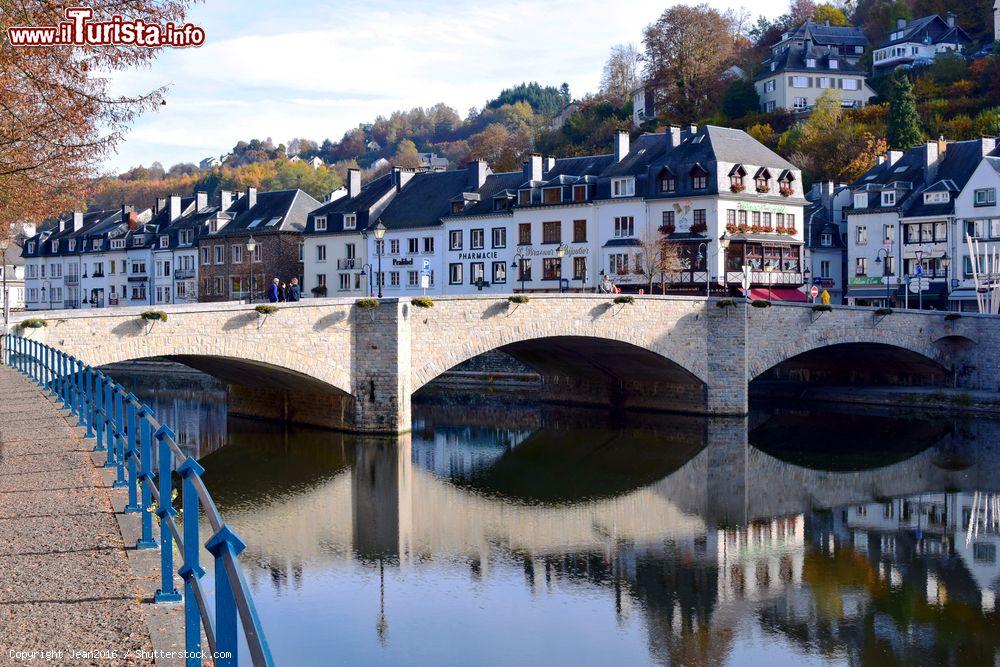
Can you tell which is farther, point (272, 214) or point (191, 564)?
point (272, 214)

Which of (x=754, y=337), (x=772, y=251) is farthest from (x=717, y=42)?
(x=754, y=337)

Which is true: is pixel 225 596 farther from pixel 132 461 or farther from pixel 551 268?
pixel 551 268

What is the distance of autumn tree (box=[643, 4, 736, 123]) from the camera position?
7531 centimetres

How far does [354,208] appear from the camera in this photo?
2248 inches

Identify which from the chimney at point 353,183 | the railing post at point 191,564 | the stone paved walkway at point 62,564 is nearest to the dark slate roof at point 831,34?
the chimney at point 353,183

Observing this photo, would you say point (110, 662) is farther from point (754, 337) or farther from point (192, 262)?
point (192, 262)

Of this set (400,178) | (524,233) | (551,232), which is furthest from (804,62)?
(524,233)

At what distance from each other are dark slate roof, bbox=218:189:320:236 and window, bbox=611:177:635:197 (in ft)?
62.1

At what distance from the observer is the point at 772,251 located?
48.4 meters

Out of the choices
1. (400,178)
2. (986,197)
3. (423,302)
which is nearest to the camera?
(423,302)

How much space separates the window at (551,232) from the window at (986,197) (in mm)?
18271

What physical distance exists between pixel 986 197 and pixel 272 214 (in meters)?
36.1

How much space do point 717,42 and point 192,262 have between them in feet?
127

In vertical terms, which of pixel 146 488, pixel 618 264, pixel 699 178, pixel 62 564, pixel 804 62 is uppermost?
pixel 804 62
